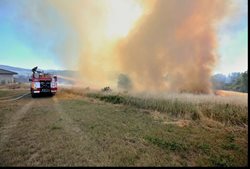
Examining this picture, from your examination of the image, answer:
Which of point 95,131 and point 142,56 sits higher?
point 142,56

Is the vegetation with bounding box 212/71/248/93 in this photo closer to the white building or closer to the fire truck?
the fire truck

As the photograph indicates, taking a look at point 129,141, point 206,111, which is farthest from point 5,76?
point 129,141

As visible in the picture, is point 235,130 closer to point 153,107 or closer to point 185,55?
point 153,107

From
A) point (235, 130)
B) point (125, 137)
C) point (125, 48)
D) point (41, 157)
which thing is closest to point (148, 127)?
point (125, 137)

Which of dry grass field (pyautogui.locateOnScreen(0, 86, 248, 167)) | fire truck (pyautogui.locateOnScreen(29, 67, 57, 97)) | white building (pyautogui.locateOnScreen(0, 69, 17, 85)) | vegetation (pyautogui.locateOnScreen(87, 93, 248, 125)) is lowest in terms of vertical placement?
dry grass field (pyautogui.locateOnScreen(0, 86, 248, 167))

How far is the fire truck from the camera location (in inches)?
883

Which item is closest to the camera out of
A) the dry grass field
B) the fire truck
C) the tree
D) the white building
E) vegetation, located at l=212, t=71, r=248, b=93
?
the dry grass field

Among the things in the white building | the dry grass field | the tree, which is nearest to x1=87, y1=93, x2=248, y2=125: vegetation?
the dry grass field

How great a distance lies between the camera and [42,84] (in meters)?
22.9

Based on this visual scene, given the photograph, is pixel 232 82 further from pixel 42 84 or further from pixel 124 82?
pixel 42 84

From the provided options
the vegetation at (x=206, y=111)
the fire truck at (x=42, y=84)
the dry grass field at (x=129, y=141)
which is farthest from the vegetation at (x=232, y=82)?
the fire truck at (x=42, y=84)

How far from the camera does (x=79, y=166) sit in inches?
181

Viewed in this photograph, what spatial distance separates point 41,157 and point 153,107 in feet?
28.5

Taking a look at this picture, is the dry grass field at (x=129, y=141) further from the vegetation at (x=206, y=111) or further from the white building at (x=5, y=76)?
the white building at (x=5, y=76)
